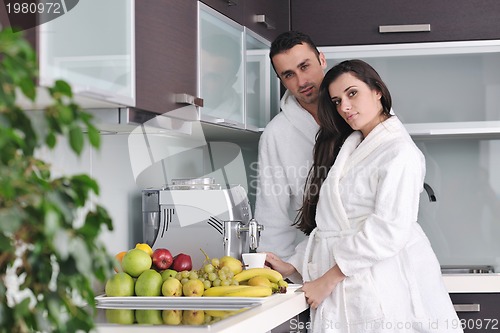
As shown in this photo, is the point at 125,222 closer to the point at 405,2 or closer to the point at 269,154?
the point at 269,154

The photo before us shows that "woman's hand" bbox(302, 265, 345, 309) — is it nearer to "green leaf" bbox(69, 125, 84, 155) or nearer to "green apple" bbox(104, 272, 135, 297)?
"green apple" bbox(104, 272, 135, 297)

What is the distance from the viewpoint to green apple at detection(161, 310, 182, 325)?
5.82 ft

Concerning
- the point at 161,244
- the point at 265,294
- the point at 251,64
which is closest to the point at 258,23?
the point at 251,64

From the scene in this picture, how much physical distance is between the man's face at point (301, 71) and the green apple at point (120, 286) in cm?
103

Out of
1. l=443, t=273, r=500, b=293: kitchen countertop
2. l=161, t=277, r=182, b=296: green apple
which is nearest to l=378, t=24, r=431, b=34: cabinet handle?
l=443, t=273, r=500, b=293: kitchen countertop

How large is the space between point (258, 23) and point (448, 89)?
0.87m

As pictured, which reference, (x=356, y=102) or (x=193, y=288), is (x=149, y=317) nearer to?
(x=193, y=288)

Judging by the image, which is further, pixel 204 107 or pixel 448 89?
pixel 448 89

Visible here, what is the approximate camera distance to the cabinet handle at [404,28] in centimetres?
320

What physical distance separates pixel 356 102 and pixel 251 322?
993 mm

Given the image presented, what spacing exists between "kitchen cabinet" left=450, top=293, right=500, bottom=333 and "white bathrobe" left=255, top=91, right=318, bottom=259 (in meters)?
0.62

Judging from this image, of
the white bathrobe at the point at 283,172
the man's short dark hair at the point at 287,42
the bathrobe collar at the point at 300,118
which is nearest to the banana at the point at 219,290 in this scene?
the white bathrobe at the point at 283,172

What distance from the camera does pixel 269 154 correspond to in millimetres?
2967

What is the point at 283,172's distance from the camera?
9.66ft
